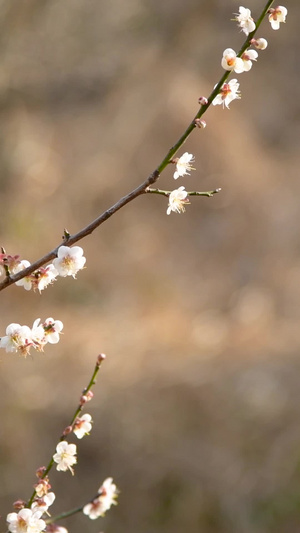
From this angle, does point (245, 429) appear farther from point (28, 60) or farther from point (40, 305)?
point (28, 60)

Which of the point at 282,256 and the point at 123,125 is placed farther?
the point at 123,125

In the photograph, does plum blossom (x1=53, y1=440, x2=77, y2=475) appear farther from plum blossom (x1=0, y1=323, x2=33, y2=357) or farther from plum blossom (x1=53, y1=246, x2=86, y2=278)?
plum blossom (x1=53, y1=246, x2=86, y2=278)

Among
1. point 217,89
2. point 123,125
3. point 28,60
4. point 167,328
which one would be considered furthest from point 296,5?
point 217,89

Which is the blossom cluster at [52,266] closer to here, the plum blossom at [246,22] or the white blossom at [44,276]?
the white blossom at [44,276]

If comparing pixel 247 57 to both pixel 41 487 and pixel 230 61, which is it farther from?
pixel 41 487

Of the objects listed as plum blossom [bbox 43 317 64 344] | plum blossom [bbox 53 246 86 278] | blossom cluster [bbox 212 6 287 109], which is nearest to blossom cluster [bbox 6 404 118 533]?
plum blossom [bbox 43 317 64 344]

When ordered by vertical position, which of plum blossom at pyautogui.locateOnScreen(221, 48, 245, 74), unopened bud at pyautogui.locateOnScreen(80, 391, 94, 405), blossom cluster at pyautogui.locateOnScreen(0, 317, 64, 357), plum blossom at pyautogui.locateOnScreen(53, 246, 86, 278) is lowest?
unopened bud at pyautogui.locateOnScreen(80, 391, 94, 405)
